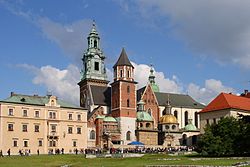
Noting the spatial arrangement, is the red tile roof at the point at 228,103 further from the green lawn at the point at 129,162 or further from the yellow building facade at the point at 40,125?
the green lawn at the point at 129,162

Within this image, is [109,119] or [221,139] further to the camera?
[109,119]

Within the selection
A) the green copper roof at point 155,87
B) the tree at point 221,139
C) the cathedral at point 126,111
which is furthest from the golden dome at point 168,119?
the tree at point 221,139

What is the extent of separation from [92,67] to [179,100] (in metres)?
25.5

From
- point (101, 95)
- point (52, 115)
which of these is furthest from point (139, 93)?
point (52, 115)

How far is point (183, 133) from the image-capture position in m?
111

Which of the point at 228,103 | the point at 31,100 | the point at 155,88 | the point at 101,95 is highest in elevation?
the point at 155,88

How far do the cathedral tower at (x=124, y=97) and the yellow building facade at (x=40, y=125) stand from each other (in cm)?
1527

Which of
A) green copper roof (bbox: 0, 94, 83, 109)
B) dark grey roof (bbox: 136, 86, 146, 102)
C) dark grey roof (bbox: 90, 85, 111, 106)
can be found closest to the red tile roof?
green copper roof (bbox: 0, 94, 83, 109)

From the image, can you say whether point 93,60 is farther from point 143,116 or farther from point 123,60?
point 143,116

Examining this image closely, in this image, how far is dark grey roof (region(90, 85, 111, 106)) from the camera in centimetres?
11086

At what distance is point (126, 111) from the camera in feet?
340

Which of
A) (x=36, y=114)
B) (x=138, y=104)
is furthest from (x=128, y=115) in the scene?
(x=36, y=114)

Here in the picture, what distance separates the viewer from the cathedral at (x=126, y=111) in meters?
100

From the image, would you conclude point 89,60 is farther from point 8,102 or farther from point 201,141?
point 201,141
